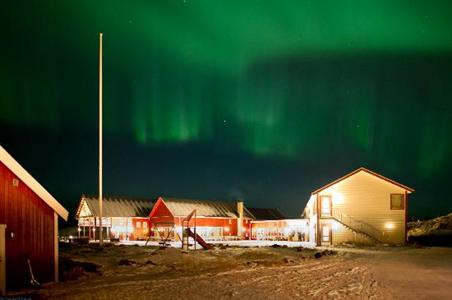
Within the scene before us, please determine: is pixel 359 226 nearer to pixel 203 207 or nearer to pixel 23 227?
pixel 203 207

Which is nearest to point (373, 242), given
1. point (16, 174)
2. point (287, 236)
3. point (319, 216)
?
point (319, 216)

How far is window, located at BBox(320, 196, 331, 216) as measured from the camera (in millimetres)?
47500

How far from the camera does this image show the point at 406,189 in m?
45.8

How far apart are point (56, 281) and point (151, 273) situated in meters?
5.06

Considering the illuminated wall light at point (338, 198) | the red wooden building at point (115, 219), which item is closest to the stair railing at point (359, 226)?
the illuminated wall light at point (338, 198)

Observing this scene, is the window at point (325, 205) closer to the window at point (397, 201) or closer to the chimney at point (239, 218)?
the window at point (397, 201)

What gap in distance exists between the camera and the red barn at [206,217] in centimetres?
6475

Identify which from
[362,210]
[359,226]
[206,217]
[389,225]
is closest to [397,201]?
[389,225]

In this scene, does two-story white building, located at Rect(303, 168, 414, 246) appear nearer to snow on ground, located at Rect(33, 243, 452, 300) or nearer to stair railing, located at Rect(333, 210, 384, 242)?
stair railing, located at Rect(333, 210, 384, 242)

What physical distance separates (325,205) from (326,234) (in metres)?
3.05

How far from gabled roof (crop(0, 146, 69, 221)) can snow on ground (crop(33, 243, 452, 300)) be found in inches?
125

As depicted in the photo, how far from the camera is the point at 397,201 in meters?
45.9

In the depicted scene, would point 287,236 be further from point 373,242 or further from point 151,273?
point 151,273

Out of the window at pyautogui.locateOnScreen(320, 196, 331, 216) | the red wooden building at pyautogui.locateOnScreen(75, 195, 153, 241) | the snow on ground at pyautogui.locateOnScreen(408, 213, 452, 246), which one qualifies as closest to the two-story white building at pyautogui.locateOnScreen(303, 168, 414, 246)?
the window at pyautogui.locateOnScreen(320, 196, 331, 216)
